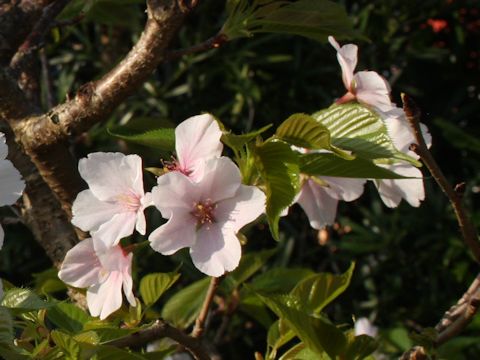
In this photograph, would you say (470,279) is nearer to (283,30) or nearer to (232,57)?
(232,57)

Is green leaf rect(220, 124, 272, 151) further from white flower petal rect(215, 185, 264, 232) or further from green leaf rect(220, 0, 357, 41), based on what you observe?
green leaf rect(220, 0, 357, 41)

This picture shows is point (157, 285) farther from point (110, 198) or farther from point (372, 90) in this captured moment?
point (372, 90)

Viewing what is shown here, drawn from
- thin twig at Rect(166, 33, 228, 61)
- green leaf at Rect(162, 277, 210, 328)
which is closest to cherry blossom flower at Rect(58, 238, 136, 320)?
thin twig at Rect(166, 33, 228, 61)

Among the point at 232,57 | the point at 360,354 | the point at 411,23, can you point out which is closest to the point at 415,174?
the point at 360,354

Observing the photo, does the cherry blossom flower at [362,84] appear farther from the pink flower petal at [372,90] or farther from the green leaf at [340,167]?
the green leaf at [340,167]

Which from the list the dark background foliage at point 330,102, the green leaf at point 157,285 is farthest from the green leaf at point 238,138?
the dark background foliage at point 330,102

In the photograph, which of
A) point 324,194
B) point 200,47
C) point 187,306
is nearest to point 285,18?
point 200,47

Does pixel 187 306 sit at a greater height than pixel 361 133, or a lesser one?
lesser
